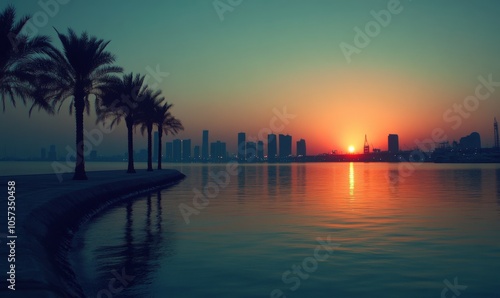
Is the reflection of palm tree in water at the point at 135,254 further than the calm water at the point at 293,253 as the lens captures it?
Yes

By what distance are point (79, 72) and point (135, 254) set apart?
27.4m

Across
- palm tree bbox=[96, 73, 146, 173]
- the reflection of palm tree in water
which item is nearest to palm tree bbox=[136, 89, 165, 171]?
palm tree bbox=[96, 73, 146, 173]

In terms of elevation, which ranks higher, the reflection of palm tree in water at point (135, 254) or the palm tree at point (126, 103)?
the palm tree at point (126, 103)

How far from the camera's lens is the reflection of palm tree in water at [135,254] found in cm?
1152

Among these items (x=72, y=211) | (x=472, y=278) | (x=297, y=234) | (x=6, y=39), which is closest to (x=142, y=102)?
(x=6, y=39)

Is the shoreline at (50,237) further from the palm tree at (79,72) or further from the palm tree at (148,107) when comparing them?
the palm tree at (148,107)

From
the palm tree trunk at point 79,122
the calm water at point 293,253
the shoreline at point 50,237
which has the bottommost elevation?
the calm water at point 293,253

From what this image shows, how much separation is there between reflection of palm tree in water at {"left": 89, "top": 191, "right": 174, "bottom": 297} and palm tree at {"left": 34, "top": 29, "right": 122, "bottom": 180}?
66.6ft

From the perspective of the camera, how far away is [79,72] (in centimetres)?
3831

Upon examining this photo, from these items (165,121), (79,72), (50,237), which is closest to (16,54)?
(79,72)

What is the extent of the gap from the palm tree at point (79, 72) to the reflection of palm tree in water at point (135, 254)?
2029 cm

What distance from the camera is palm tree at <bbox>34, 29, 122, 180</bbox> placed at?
37312mm

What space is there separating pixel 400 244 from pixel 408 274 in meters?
4.28

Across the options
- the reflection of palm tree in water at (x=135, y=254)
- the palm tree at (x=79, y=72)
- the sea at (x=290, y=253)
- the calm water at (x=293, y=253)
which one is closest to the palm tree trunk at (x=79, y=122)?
the palm tree at (x=79, y=72)
